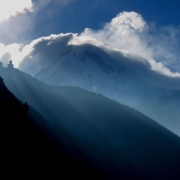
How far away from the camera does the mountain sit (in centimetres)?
11219

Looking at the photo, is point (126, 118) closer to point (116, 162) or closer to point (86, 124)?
point (86, 124)

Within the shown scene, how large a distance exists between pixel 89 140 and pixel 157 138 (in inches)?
2045

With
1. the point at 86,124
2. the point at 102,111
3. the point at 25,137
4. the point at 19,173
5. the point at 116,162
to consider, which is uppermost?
the point at 102,111

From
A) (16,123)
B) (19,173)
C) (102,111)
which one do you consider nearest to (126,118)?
(102,111)

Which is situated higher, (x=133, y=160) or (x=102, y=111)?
(x=102, y=111)

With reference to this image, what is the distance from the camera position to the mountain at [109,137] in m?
112

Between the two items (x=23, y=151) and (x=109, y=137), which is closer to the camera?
(x=23, y=151)

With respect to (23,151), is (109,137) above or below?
above

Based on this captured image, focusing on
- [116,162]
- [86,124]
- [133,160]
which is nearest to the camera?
[116,162]

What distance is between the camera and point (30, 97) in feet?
531

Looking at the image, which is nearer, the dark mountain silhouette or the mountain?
the dark mountain silhouette

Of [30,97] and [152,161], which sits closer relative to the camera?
[152,161]

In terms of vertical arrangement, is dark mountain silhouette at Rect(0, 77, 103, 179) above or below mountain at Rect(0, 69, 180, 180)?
below

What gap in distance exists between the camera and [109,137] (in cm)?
15412
